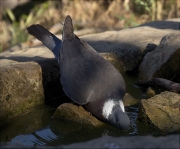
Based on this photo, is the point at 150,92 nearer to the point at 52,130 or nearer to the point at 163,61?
the point at 163,61

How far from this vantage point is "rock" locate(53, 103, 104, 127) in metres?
4.10

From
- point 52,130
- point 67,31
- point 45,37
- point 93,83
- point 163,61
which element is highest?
point 67,31

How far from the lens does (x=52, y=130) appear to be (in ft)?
13.3

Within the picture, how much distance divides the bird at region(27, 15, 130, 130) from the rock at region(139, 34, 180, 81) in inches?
35.0

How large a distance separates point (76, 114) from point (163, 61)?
142 centimetres

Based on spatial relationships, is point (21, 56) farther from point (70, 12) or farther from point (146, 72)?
point (70, 12)

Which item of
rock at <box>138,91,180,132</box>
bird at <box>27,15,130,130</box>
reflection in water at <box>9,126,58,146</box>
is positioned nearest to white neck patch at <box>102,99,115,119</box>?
bird at <box>27,15,130,130</box>

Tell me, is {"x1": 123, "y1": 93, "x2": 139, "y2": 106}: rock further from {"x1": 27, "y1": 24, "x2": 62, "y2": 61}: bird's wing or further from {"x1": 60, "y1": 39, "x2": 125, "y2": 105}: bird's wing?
{"x1": 27, "y1": 24, "x2": 62, "y2": 61}: bird's wing

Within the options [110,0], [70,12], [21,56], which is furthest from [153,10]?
[21,56]

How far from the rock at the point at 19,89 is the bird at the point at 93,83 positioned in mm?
337

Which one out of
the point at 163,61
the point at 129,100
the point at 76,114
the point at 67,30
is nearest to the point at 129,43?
the point at 163,61

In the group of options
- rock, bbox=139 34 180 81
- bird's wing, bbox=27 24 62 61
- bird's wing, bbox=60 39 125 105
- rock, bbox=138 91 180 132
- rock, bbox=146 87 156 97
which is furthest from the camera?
bird's wing, bbox=27 24 62 61

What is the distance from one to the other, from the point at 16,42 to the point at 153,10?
3.08m

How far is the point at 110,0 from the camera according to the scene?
10188 mm
